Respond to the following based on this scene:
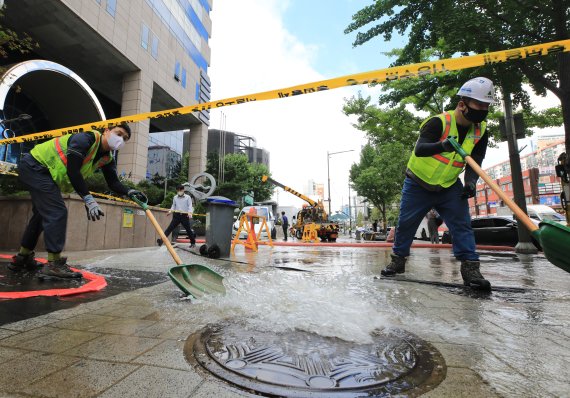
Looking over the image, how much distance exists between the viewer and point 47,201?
3.31 metres

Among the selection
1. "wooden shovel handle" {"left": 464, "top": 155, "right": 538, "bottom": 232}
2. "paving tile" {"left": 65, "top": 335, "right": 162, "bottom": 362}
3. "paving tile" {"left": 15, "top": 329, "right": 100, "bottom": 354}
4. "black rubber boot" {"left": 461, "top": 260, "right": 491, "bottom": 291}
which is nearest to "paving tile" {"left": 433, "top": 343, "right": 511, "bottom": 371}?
"wooden shovel handle" {"left": 464, "top": 155, "right": 538, "bottom": 232}

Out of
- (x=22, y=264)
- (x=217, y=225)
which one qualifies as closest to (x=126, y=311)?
(x=22, y=264)

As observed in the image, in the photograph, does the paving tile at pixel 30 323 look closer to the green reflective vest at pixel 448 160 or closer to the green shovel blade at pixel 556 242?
the green shovel blade at pixel 556 242

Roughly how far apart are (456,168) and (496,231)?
987 centimetres

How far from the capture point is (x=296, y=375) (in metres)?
1.32

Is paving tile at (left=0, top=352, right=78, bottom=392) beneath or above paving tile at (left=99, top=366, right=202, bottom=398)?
above

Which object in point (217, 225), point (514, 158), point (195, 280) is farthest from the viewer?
point (514, 158)

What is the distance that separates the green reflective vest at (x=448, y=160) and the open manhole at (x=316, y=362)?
2.08m

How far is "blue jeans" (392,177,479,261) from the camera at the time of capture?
3.33 meters

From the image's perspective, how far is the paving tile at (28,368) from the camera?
1236 millimetres

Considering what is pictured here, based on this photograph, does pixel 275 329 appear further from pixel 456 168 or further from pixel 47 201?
pixel 47 201

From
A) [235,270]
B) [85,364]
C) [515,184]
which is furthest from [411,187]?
[515,184]

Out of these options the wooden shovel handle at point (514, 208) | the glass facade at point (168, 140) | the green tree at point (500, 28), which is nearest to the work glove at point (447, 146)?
the wooden shovel handle at point (514, 208)

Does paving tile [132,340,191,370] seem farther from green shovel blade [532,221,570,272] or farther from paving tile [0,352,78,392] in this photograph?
green shovel blade [532,221,570,272]
